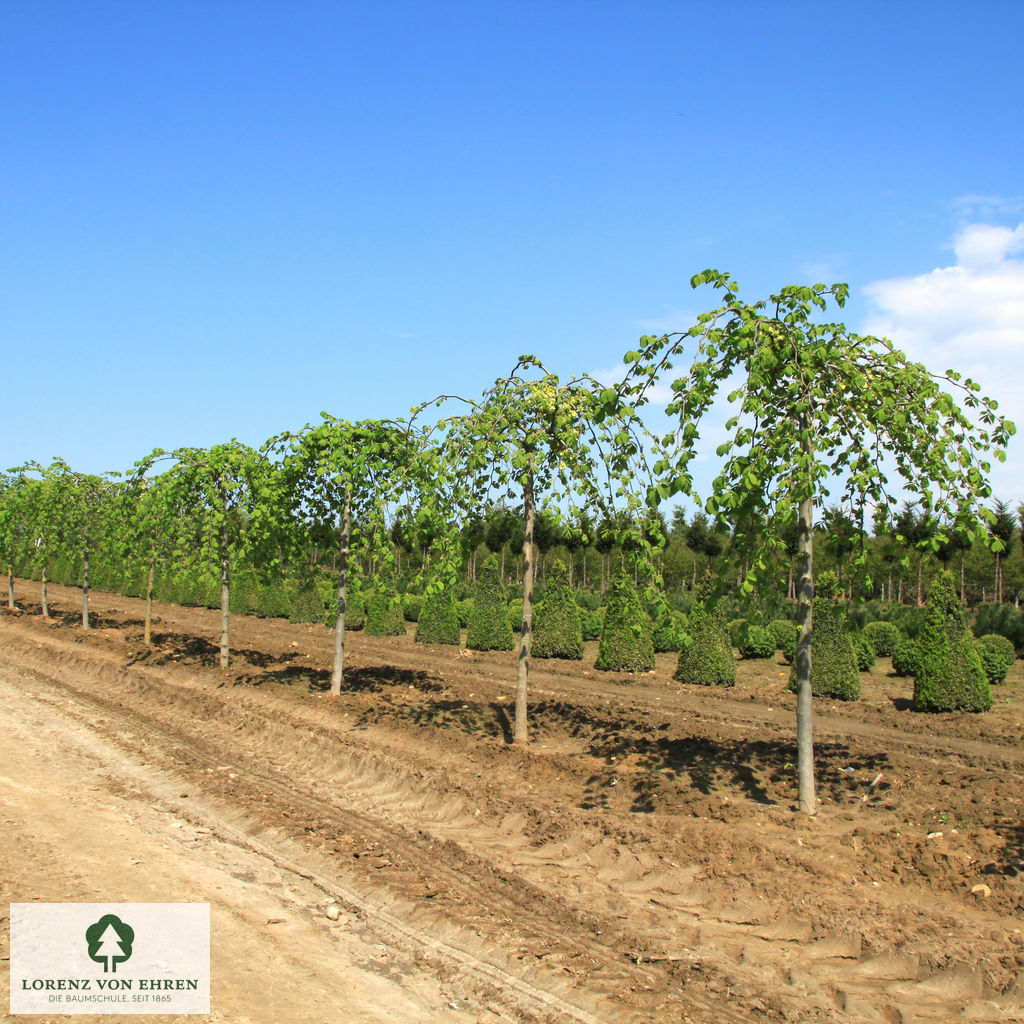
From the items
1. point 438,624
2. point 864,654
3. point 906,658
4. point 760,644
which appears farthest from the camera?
point 438,624

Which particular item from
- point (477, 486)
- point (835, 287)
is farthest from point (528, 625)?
point (835, 287)

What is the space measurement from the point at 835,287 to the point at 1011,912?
4448mm

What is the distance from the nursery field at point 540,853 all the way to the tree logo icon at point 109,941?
14.6 inches

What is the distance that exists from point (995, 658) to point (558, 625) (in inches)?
336

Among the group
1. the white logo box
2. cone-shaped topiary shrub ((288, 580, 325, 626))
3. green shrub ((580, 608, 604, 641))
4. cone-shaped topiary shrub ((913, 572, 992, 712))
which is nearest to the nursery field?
the white logo box

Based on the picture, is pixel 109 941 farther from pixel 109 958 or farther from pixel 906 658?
pixel 906 658

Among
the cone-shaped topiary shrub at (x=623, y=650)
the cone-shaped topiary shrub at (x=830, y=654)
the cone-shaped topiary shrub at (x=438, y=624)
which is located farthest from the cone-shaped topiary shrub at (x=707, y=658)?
the cone-shaped topiary shrub at (x=438, y=624)

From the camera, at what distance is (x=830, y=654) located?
523 inches

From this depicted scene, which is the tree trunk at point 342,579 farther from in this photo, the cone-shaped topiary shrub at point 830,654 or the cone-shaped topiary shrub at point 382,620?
the cone-shaped topiary shrub at point 382,620

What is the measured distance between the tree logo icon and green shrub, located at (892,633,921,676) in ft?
46.2

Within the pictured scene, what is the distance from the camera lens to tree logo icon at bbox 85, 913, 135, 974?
4375 millimetres

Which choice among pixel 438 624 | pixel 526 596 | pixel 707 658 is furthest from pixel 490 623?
pixel 526 596

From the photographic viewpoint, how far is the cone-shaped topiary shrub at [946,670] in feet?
39.3

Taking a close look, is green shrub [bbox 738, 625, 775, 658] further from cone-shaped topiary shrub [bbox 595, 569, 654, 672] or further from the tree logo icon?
the tree logo icon
